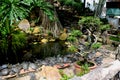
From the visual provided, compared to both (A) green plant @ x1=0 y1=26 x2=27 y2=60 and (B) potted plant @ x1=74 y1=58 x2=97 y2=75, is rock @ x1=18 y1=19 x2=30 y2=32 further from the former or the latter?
(B) potted plant @ x1=74 y1=58 x2=97 y2=75

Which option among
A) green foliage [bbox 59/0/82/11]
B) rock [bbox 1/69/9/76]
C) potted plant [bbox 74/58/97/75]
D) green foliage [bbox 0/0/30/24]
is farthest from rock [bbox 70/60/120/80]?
green foliage [bbox 59/0/82/11]

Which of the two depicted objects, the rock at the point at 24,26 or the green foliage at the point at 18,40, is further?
the rock at the point at 24,26

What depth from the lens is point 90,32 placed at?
18.9 ft

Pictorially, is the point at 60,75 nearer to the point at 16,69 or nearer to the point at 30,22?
the point at 16,69

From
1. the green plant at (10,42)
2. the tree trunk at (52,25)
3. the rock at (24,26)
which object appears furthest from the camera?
the rock at (24,26)

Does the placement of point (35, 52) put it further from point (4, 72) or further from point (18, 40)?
point (4, 72)

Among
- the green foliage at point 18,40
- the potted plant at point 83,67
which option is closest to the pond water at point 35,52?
the green foliage at point 18,40

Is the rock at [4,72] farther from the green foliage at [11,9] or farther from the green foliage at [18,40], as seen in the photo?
the green foliage at [18,40]

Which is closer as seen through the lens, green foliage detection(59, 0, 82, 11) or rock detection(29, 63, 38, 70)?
rock detection(29, 63, 38, 70)

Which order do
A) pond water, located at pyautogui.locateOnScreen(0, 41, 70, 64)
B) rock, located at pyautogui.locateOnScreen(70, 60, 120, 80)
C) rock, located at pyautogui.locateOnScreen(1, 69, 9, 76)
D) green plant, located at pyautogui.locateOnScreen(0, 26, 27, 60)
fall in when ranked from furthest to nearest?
green plant, located at pyautogui.locateOnScreen(0, 26, 27, 60)
pond water, located at pyautogui.locateOnScreen(0, 41, 70, 64)
rock, located at pyautogui.locateOnScreen(1, 69, 9, 76)
rock, located at pyautogui.locateOnScreen(70, 60, 120, 80)

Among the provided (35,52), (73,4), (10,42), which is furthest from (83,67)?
(73,4)

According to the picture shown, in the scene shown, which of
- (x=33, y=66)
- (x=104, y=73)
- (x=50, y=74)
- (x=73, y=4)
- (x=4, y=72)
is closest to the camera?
(x=104, y=73)

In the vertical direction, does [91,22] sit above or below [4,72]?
above

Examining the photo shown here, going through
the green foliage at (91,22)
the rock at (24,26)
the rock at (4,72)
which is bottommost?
the rock at (4,72)
